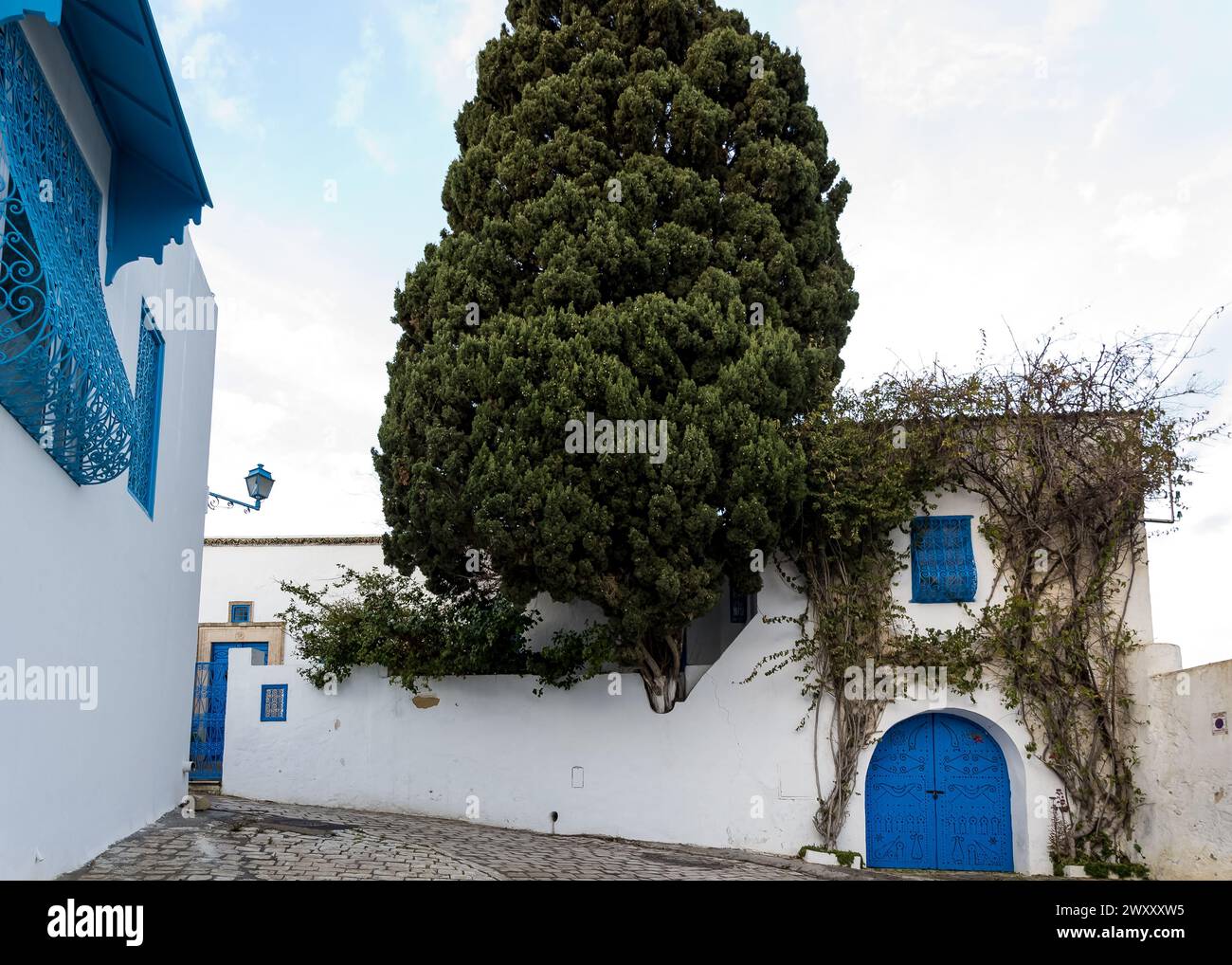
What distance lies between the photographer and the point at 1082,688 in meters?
10.6

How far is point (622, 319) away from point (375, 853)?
17.6ft

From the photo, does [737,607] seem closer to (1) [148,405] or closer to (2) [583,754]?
(2) [583,754]

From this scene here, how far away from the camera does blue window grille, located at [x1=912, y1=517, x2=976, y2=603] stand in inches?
434

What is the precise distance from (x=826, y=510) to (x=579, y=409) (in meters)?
2.96

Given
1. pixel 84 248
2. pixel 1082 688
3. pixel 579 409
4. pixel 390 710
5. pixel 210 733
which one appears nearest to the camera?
pixel 84 248

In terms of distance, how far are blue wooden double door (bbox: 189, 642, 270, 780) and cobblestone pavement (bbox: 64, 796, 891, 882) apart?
1.32 meters

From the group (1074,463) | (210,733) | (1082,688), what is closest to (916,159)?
(1074,463)

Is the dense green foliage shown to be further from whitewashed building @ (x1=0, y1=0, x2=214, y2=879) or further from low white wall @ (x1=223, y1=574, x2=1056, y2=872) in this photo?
whitewashed building @ (x1=0, y1=0, x2=214, y2=879)

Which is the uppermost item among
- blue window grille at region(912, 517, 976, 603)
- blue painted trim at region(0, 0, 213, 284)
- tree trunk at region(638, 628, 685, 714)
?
blue painted trim at region(0, 0, 213, 284)

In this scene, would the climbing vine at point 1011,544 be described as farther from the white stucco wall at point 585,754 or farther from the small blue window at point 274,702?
the small blue window at point 274,702

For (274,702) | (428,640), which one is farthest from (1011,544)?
(274,702)

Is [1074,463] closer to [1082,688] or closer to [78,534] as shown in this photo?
[1082,688]

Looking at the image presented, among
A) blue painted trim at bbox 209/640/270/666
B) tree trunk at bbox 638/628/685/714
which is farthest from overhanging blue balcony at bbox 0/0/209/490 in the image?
blue painted trim at bbox 209/640/270/666

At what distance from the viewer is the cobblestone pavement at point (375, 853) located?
23.1 feet
